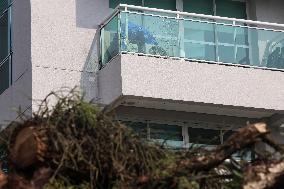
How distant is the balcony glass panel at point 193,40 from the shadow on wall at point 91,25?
298 mm

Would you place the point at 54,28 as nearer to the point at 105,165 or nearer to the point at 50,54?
the point at 50,54

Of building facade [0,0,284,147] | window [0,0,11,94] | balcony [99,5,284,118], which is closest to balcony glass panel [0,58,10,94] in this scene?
window [0,0,11,94]

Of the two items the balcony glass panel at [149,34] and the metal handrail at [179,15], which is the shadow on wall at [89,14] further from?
the balcony glass panel at [149,34]

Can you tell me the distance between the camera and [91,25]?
17.8m

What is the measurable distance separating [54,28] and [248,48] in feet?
12.2

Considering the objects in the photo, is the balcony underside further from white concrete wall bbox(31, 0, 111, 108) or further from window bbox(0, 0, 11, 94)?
window bbox(0, 0, 11, 94)

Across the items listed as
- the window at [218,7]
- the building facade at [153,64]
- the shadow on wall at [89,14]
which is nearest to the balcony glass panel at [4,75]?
the building facade at [153,64]

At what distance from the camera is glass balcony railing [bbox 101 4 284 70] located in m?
16.6

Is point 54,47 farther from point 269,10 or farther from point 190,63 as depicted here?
point 269,10

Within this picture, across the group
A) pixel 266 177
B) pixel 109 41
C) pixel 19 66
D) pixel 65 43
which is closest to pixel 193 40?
pixel 109 41

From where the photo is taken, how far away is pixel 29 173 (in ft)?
26.2

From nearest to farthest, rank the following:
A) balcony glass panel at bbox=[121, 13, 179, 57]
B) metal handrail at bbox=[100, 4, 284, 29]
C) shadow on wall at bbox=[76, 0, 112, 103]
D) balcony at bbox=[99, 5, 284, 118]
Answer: balcony at bbox=[99, 5, 284, 118] → balcony glass panel at bbox=[121, 13, 179, 57] → metal handrail at bbox=[100, 4, 284, 29] → shadow on wall at bbox=[76, 0, 112, 103]

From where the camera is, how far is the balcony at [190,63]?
16391 mm

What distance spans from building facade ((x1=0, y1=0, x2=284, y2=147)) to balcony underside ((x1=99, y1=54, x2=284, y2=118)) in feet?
0.06
